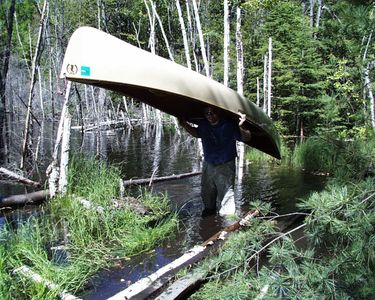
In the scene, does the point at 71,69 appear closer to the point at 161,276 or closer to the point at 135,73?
the point at 135,73

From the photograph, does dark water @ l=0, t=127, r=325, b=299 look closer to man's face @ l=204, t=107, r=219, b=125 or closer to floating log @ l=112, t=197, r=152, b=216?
floating log @ l=112, t=197, r=152, b=216

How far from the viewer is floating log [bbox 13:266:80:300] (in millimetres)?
3536

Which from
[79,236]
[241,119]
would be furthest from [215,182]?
[79,236]

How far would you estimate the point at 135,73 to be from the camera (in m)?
5.23

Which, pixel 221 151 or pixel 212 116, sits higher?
pixel 212 116

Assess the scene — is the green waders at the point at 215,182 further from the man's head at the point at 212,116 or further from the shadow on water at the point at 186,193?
the man's head at the point at 212,116

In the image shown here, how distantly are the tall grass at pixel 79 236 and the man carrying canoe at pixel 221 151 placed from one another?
2.92 ft

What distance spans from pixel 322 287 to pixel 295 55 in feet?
61.0

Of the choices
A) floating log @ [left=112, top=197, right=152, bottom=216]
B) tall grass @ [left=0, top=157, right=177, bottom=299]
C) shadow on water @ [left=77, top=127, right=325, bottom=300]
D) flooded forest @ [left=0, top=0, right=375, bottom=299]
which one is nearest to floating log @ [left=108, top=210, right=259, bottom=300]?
flooded forest @ [left=0, top=0, right=375, bottom=299]

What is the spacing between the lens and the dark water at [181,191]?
14.9ft

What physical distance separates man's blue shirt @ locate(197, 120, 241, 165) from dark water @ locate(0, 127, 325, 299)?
951 mm

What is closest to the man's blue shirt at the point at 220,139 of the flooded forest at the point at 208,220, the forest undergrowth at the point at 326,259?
the flooded forest at the point at 208,220

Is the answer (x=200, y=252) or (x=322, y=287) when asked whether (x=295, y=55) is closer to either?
(x=200, y=252)

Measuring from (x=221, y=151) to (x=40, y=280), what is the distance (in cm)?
341
